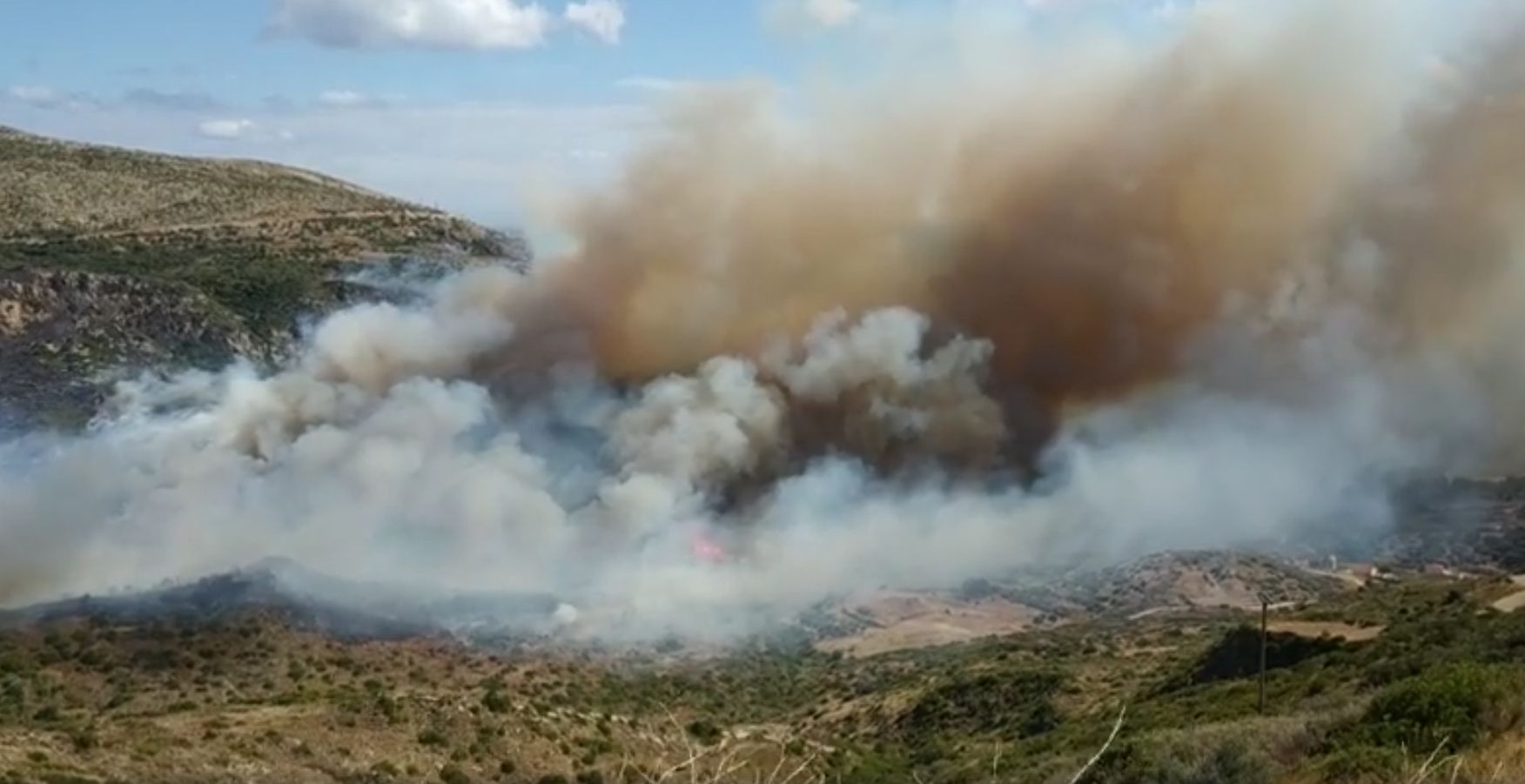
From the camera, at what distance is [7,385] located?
67688 millimetres

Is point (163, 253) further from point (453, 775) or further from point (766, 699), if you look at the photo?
point (453, 775)

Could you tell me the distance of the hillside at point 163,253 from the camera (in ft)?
237

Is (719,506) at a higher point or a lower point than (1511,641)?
higher

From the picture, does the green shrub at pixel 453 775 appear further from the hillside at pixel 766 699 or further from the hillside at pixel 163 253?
the hillside at pixel 163 253

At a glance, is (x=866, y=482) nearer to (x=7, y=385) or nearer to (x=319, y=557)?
(x=319, y=557)

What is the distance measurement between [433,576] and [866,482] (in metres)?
16.3

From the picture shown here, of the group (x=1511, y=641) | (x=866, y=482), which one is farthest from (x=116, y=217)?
(x=1511, y=641)

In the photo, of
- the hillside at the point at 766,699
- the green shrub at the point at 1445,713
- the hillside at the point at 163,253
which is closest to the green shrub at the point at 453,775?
the hillside at the point at 766,699

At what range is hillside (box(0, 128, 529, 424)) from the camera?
237 feet

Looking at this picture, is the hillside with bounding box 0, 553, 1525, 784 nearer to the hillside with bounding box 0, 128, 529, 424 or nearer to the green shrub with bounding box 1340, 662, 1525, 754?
the green shrub with bounding box 1340, 662, 1525, 754

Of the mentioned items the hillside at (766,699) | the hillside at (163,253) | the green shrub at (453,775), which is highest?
the hillside at (163,253)

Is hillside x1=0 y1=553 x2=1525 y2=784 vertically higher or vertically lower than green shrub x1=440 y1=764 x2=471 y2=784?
higher

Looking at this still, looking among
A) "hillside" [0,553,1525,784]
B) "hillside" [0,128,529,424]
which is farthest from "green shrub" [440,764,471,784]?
"hillside" [0,128,529,424]

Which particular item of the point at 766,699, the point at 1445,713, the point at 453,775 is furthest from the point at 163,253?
the point at 1445,713
